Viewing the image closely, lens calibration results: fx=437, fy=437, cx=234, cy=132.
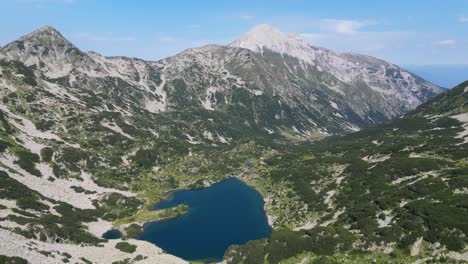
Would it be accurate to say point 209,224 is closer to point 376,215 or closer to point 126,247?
point 126,247

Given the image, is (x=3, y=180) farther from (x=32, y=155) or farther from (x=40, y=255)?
(x=40, y=255)

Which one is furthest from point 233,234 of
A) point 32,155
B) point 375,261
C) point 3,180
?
point 32,155

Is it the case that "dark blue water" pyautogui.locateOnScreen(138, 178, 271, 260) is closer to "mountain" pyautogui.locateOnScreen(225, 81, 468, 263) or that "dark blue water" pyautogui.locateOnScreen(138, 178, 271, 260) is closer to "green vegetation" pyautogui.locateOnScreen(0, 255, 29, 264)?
"mountain" pyautogui.locateOnScreen(225, 81, 468, 263)

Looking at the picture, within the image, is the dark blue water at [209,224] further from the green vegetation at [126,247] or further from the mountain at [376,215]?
the green vegetation at [126,247]

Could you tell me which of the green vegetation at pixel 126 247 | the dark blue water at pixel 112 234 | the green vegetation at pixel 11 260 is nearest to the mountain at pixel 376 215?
the green vegetation at pixel 126 247

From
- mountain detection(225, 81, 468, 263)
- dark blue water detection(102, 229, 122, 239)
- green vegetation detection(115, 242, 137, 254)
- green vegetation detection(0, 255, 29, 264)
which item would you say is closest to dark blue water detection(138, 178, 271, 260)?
dark blue water detection(102, 229, 122, 239)
